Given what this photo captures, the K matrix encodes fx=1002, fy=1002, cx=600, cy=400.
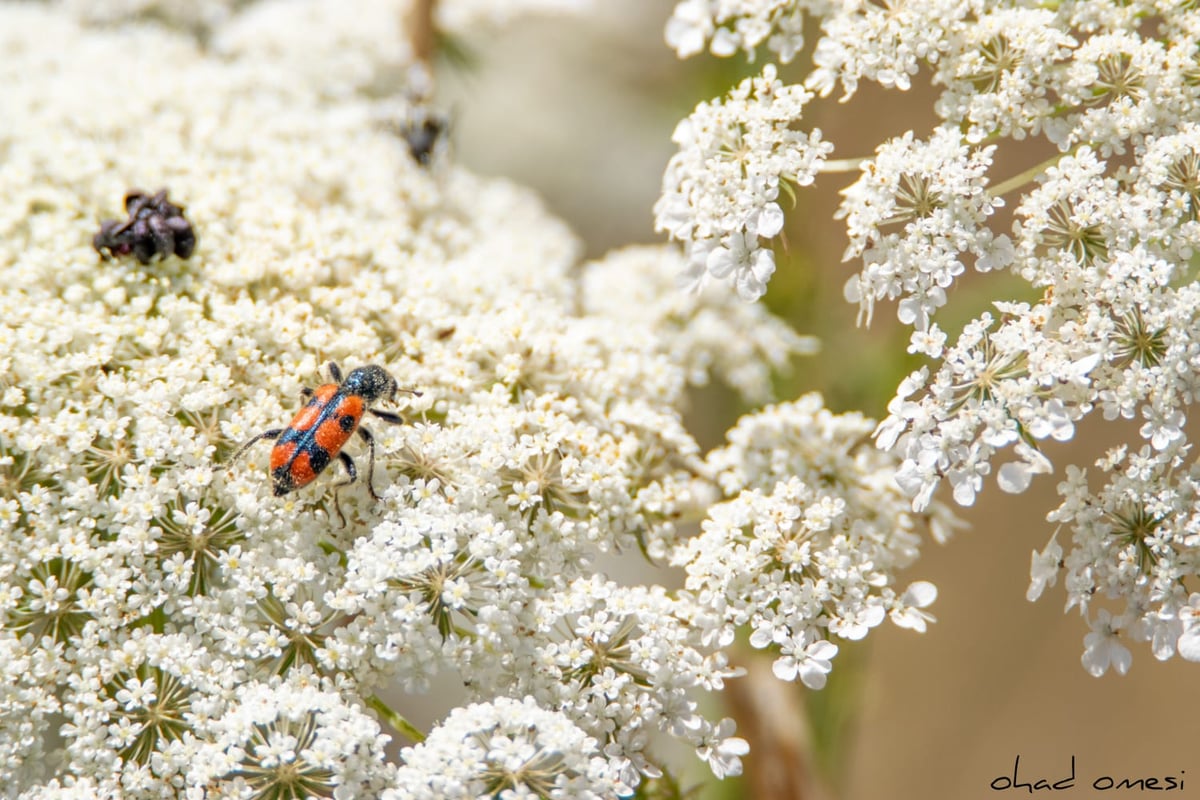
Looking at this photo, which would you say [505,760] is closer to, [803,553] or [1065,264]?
[803,553]

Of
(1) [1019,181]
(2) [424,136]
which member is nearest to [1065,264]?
(1) [1019,181]

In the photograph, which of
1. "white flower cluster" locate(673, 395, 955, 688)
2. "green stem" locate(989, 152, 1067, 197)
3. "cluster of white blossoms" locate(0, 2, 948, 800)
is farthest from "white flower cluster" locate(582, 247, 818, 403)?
"green stem" locate(989, 152, 1067, 197)

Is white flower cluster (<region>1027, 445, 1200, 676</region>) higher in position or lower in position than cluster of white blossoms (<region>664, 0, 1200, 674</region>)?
lower

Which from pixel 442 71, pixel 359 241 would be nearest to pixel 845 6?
pixel 359 241

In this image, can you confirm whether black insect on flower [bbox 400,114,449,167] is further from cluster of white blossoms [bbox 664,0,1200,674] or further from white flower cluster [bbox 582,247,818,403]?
cluster of white blossoms [bbox 664,0,1200,674]

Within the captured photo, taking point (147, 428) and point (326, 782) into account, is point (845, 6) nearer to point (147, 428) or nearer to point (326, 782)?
point (147, 428)

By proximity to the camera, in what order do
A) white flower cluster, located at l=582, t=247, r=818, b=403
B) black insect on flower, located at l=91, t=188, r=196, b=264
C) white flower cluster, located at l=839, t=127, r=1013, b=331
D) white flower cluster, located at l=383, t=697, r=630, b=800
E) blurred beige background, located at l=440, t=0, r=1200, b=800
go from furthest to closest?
blurred beige background, located at l=440, t=0, r=1200, b=800 → white flower cluster, located at l=582, t=247, r=818, b=403 → black insect on flower, located at l=91, t=188, r=196, b=264 → white flower cluster, located at l=839, t=127, r=1013, b=331 → white flower cluster, located at l=383, t=697, r=630, b=800
